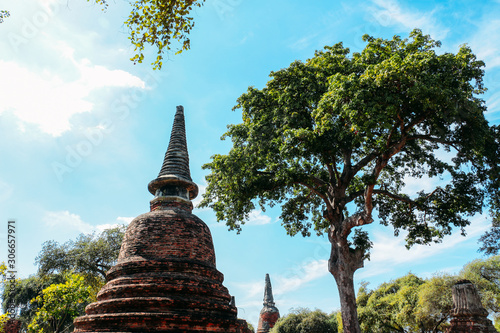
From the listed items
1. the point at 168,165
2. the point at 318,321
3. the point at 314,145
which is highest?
the point at 168,165

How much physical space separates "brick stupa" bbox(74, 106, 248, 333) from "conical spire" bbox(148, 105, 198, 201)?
0.05 metres

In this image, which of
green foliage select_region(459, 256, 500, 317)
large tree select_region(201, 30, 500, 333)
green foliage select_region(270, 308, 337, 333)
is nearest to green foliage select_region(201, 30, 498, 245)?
large tree select_region(201, 30, 500, 333)

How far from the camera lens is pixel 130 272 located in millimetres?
11242

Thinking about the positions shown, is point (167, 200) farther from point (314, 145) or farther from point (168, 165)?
point (314, 145)

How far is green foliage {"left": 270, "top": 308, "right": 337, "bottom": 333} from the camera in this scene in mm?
29672

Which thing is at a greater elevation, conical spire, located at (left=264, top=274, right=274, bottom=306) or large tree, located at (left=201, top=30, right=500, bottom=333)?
large tree, located at (left=201, top=30, right=500, bottom=333)

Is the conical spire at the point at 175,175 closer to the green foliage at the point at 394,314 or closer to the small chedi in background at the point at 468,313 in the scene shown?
the small chedi in background at the point at 468,313

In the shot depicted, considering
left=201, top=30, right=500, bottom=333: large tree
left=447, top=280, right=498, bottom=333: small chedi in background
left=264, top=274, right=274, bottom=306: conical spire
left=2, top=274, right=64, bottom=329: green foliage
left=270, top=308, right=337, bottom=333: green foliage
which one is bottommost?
left=270, top=308, right=337, bottom=333: green foliage

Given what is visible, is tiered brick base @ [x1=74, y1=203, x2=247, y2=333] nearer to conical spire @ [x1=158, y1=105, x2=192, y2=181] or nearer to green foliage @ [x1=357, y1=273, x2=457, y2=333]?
conical spire @ [x1=158, y1=105, x2=192, y2=181]

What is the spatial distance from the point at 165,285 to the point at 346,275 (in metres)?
6.61

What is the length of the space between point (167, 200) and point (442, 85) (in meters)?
10.9

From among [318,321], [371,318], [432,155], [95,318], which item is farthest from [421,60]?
[318,321]

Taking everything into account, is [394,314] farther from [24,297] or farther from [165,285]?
[24,297]

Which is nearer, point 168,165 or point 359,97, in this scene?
point 359,97
